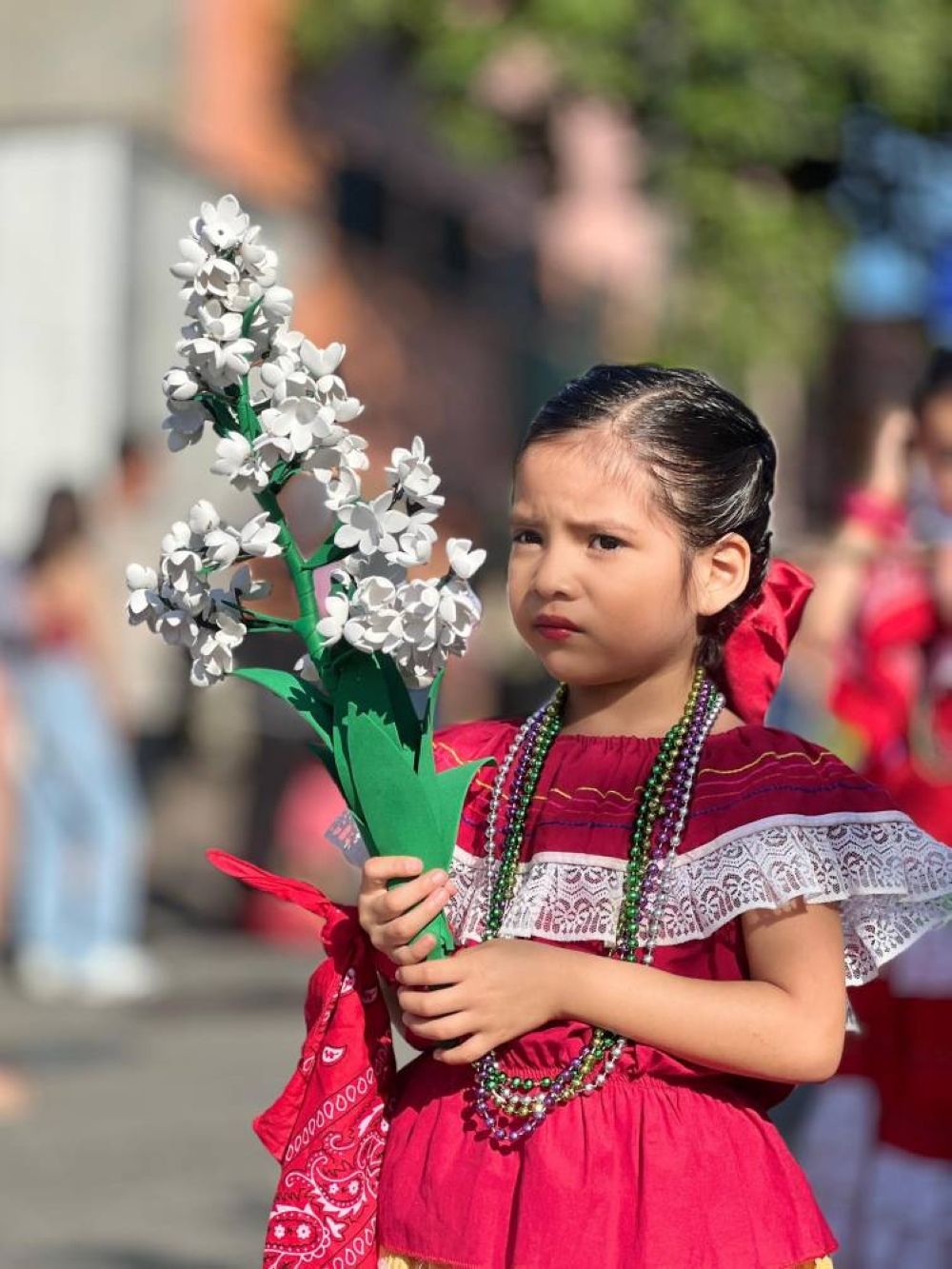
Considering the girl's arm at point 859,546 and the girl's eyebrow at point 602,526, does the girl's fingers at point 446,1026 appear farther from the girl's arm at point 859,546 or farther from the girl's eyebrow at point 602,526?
the girl's arm at point 859,546

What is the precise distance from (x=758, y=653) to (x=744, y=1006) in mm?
472

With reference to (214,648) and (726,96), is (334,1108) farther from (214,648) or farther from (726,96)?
(726,96)

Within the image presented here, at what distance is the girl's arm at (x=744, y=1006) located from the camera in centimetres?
223

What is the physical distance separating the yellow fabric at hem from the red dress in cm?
1

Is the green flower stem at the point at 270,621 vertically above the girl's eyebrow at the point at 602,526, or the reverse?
the girl's eyebrow at the point at 602,526

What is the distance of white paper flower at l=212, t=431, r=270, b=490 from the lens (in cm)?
→ 216

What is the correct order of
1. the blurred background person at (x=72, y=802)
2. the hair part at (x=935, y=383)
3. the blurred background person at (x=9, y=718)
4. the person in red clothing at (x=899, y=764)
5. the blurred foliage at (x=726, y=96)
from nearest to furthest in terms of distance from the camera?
the person in red clothing at (x=899, y=764) < the hair part at (x=935, y=383) < the blurred background person at (x=72, y=802) < the blurred background person at (x=9, y=718) < the blurred foliage at (x=726, y=96)

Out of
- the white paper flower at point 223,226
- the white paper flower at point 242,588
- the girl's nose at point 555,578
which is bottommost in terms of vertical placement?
the white paper flower at point 242,588

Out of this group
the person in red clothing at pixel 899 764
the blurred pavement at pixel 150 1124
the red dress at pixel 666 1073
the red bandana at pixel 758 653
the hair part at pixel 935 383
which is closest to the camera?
the red dress at pixel 666 1073

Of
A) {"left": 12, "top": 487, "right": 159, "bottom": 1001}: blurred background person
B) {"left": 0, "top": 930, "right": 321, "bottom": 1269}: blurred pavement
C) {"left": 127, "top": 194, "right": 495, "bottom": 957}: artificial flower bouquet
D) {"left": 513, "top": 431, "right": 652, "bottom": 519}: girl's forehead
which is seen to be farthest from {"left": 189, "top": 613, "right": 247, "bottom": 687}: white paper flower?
{"left": 12, "top": 487, "right": 159, "bottom": 1001}: blurred background person

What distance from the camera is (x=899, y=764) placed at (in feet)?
13.2

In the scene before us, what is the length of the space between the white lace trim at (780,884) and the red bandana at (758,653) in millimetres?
244

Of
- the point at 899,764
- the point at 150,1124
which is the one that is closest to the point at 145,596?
the point at 899,764

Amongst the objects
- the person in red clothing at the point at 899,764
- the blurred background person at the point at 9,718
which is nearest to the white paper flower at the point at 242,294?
the person in red clothing at the point at 899,764
